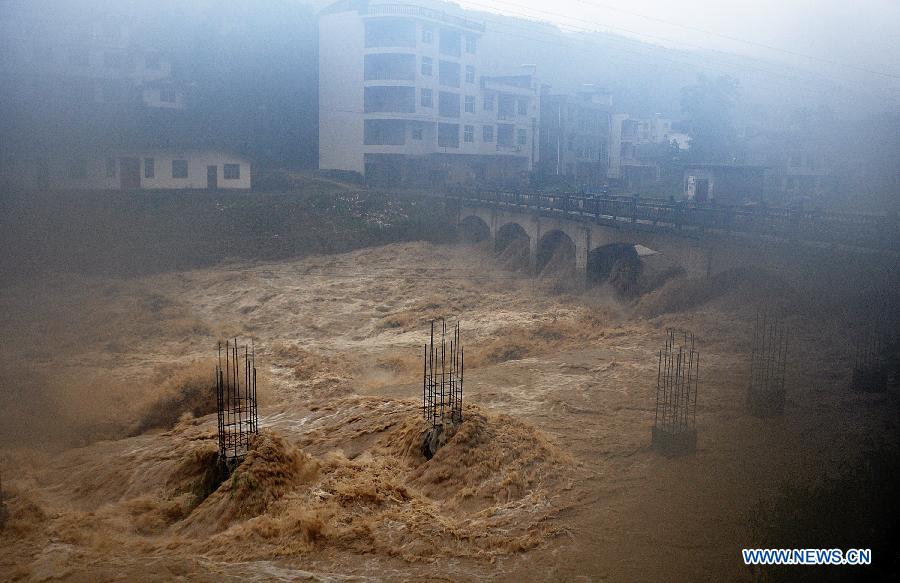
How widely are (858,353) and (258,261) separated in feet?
94.8

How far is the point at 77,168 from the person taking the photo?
41.9m

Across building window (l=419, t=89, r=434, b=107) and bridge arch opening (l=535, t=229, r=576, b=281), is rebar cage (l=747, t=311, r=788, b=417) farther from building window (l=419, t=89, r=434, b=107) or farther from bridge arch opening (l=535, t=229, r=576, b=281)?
building window (l=419, t=89, r=434, b=107)

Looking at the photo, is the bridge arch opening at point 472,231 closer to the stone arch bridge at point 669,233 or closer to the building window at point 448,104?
the stone arch bridge at point 669,233

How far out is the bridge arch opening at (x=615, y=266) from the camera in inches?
1314

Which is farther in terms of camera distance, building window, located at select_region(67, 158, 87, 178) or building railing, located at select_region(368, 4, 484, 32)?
building railing, located at select_region(368, 4, 484, 32)

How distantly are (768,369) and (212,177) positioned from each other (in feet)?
115

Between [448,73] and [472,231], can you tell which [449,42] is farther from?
[472,231]

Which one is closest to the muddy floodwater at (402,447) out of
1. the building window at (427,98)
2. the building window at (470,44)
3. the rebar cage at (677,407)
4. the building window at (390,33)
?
the rebar cage at (677,407)

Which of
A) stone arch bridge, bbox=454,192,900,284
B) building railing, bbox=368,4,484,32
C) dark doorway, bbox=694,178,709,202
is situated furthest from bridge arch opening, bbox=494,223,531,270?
building railing, bbox=368,4,484,32

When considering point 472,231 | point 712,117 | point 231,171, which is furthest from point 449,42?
point 231,171

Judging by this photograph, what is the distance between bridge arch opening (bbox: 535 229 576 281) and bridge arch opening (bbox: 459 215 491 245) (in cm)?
731

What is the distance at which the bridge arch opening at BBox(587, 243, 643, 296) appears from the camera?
3338 cm

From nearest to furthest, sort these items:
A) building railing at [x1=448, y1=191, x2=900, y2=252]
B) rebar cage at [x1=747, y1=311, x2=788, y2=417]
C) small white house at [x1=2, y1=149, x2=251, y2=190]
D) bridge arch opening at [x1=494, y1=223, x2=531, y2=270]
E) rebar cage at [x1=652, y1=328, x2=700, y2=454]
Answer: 1. rebar cage at [x1=652, y1=328, x2=700, y2=454]
2. rebar cage at [x1=747, y1=311, x2=788, y2=417]
3. building railing at [x1=448, y1=191, x2=900, y2=252]
4. small white house at [x1=2, y1=149, x2=251, y2=190]
5. bridge arch opening at [x1=494, y1=223, x2=531, y2=270]

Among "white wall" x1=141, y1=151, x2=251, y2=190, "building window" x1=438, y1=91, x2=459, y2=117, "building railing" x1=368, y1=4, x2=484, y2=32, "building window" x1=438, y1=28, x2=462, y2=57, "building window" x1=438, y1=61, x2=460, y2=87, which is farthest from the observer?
"building window" x1=438, y1=91, x2=459, y2=117
